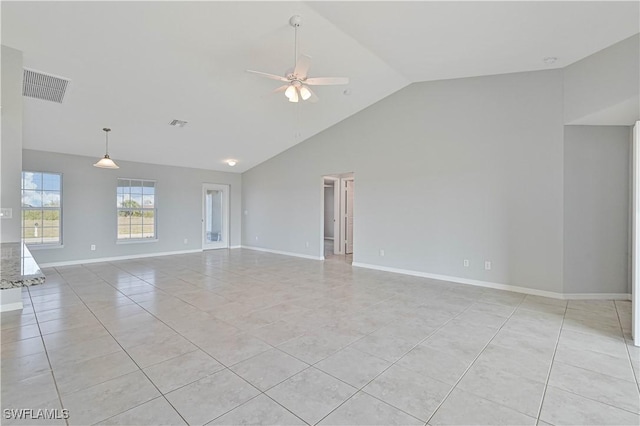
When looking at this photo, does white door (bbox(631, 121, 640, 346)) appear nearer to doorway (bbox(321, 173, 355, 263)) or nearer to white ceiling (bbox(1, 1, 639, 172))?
white ceiling (bbox(1, 1, 639, 172))

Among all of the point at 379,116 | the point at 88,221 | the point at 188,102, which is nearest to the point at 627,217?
the point at 379,116

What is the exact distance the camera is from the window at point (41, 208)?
19.7ft

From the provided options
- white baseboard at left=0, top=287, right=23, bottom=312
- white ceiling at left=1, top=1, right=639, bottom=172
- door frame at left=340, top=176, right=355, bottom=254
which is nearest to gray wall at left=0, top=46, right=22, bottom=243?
white ceiling at left=1, top=1, right=639, bottom=172

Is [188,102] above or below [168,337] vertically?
above

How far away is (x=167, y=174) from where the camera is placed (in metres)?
7.93

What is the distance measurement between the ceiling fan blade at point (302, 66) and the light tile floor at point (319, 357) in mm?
2737

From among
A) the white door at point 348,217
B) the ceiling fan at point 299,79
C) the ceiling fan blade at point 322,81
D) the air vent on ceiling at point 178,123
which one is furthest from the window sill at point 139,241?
the ceiling fan blade at point 322,81

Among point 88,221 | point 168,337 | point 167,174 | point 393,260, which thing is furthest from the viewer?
point 167,174

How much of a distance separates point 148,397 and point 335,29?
4.19 meters

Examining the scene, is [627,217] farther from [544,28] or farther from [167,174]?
[167,174]

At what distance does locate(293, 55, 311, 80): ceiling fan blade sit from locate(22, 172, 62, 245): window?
242 inches

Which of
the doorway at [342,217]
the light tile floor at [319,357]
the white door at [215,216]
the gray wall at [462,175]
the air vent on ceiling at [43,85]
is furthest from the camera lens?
the white door at [215,216]

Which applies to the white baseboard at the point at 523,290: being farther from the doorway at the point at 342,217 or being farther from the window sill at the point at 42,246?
the window sill at the point at 42,246

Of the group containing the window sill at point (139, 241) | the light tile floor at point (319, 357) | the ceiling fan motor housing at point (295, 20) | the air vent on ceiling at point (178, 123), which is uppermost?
the ceiling fan motor housing at point (295, 20)
